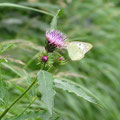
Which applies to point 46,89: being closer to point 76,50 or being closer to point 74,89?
point 74,89

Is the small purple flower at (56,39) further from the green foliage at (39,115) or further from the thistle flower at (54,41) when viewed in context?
the green foliage at (39,115)

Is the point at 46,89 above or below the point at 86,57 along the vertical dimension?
above

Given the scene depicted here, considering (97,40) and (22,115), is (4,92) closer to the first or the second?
(22,115)

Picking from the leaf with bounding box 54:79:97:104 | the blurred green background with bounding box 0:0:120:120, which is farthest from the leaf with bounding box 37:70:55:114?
the blurred green background with bounding box 0:0:120:120

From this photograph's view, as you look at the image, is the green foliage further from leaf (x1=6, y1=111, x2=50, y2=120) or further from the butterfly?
the butterfly

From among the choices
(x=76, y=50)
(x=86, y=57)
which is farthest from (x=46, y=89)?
(x=86, y=57)

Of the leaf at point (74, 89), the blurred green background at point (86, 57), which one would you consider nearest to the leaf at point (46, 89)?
the leaf at point (74, 89)

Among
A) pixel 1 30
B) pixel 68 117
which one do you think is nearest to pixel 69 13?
pixel 1 30

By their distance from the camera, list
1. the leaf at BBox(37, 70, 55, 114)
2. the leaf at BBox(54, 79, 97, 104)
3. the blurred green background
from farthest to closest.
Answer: the blurred green background, the leaf at BBox(54, 79, 97, 104), the leaf at BBox(37, 70, 55, 114)
